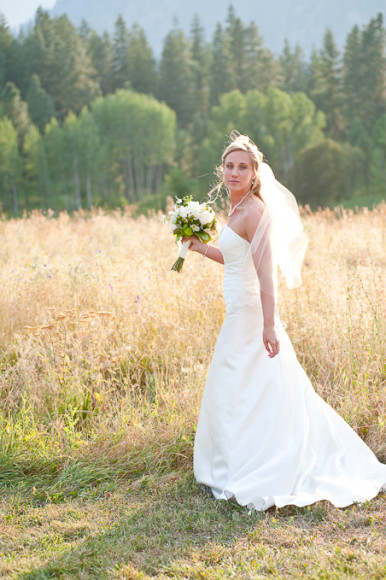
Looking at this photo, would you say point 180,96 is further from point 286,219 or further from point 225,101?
point 286,219

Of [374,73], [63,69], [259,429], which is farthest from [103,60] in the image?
[259,429]

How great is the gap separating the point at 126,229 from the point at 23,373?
6.45 m

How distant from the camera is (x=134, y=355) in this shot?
5090mm

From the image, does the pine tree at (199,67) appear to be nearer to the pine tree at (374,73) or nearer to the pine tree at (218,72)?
the pine tree at (218,72)

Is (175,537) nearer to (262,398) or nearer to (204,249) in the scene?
(262,398)

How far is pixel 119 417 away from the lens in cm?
421

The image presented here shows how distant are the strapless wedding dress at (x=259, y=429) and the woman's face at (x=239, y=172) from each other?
0.86 ft

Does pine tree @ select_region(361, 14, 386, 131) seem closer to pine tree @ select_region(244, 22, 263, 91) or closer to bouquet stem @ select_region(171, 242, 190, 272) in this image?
pine tree @ select_region(244, 22, 263, 91)

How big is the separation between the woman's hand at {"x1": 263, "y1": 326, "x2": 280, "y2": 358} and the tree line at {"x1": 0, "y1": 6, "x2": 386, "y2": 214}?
40.9m

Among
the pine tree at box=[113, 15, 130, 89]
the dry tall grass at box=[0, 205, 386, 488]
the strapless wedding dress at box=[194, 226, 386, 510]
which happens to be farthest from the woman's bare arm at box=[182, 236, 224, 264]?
the pine tree at box=[113, 15, 130, 89]

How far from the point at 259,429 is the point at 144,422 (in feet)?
3.45

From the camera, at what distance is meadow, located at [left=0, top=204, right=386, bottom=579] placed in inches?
114

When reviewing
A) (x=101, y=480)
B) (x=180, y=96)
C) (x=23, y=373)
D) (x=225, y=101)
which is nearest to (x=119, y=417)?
(x=101, y=480)

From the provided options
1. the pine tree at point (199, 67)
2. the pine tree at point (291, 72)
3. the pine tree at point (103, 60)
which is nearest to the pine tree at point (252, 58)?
the pine tree at point (291, 72)
